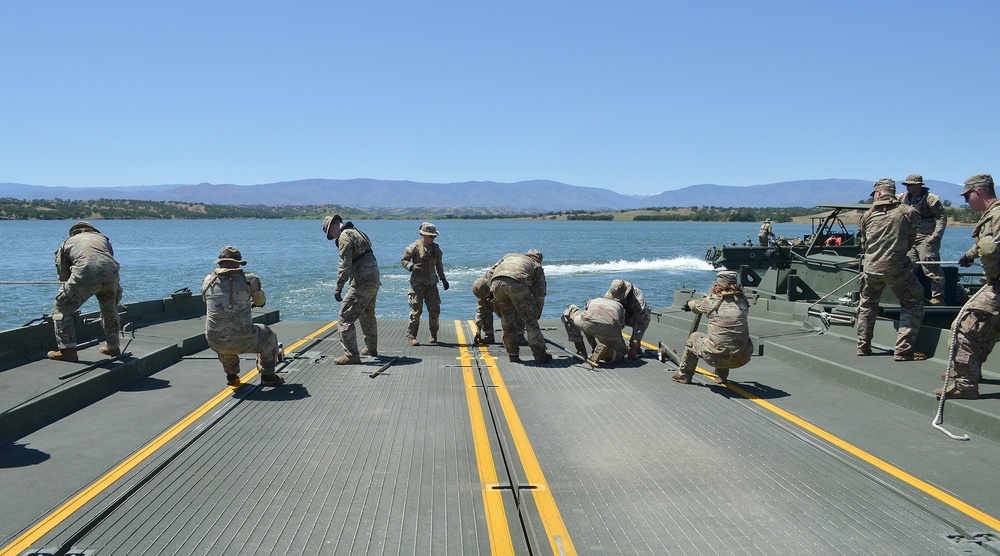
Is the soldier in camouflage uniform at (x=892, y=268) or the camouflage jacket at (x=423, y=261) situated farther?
the camouflage jacket at (x=423, y=261)

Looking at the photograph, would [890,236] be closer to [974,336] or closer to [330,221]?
[974,336]

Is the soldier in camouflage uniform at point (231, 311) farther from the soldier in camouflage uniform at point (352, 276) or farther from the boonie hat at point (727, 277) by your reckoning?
the boonie hat at point (727, 277)

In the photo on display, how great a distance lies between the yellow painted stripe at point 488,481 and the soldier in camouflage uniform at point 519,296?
1.57 m

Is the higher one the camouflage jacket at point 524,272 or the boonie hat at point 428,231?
the boonie hat at point 428,231

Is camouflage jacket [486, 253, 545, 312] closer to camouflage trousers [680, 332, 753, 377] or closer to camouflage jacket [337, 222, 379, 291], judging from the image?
camouflage jacket [337, 222, 379, 291]

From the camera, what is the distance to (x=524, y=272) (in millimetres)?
10445

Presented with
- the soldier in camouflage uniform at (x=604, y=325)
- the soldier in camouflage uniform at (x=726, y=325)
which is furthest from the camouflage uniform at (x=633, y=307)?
the soldier in camouflage uniform at (x=726, y=325)

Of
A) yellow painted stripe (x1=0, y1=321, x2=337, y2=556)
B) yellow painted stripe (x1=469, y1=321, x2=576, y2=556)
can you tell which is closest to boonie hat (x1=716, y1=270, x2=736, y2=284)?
yellow painted stripe (x1=469, y1=321, x2=576, y2=556)

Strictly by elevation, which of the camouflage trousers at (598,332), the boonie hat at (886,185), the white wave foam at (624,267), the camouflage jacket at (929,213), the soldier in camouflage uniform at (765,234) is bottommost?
the white wave foam at (624,267)

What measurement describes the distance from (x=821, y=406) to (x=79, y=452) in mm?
7500

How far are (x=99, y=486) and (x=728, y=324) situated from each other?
6.57m

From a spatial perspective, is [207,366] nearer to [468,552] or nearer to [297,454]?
[297,454]

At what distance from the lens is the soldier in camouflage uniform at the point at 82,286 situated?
8.79m

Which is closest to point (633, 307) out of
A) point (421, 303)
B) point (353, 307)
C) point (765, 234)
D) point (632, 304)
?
point (632, 304)
